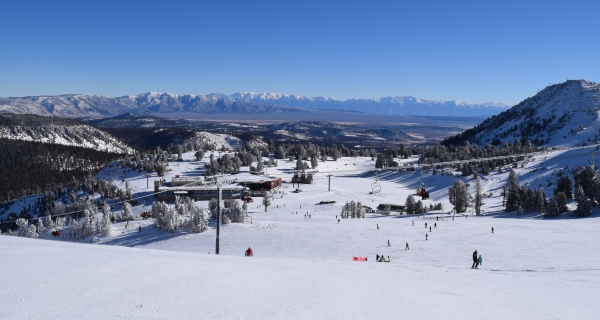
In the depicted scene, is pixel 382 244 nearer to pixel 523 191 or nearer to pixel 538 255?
pixel 538 255

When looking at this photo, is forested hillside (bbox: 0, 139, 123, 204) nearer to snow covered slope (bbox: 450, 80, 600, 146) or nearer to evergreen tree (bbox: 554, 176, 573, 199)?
evergreen tree (bbox: 554, 176, 573, 199)

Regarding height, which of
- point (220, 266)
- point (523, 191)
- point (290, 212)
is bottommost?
point (290, 212)

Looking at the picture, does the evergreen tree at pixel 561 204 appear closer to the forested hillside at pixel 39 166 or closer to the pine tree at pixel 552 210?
the pine tree at pixel 552 210

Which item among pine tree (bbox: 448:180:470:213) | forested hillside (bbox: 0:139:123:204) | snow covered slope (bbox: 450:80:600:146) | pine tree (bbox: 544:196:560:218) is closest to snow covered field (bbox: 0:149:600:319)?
pine tree (bbox: 544:196:560:218)

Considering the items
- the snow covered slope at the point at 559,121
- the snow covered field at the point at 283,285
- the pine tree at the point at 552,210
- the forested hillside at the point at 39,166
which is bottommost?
the forested hillside at the point at 39,166

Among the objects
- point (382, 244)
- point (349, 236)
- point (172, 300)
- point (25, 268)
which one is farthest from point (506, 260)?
point (25, 268)

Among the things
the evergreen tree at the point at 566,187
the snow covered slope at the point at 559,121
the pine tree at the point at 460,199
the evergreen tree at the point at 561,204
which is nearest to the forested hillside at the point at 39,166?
the pine tree at the point at 460,199

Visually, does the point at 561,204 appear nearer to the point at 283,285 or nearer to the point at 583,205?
the point at 583,205

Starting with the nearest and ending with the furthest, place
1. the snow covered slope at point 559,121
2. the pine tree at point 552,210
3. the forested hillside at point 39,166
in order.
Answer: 1. the pine tree at point 552,210
2. the forested hillside at point 39,166
3. the snow covered slope at point 559,121

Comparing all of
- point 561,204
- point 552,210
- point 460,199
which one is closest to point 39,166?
point 460,199
